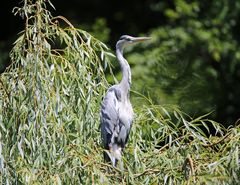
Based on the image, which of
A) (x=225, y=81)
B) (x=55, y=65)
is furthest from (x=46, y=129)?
(x=225, y=81)

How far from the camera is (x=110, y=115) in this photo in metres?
4.14

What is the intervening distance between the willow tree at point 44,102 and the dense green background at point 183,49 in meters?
2.17

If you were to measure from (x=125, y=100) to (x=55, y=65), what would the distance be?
49 centimetres

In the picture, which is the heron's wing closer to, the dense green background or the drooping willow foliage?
the drooping willow foliage

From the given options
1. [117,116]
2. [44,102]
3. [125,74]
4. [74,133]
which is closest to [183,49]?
[125,74]

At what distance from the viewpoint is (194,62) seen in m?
7.71

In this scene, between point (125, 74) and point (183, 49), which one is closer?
point (125, 74)

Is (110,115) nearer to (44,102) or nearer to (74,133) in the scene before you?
(74,133)

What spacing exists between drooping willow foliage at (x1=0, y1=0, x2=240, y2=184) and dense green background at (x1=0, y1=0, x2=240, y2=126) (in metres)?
2.13

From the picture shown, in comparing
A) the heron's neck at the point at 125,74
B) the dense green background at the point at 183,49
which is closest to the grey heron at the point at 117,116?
the heron's neck at the point at 125,74

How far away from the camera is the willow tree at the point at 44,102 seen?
365 cm

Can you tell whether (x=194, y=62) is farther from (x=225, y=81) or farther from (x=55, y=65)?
(x=55, y=65)

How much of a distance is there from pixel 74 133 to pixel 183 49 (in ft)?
13.0

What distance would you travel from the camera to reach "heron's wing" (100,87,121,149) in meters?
4.07
